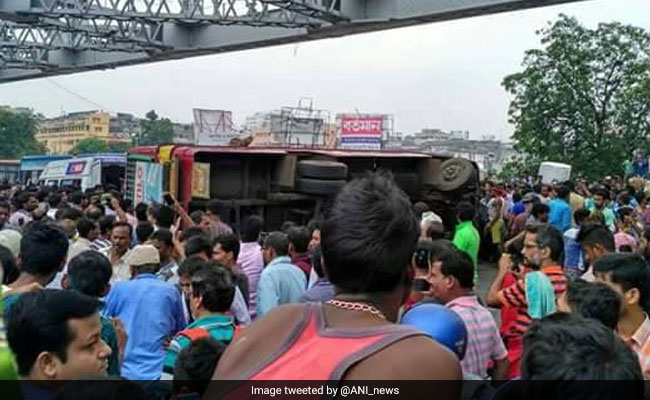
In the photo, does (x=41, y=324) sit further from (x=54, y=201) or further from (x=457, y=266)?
(x=54, y=201)

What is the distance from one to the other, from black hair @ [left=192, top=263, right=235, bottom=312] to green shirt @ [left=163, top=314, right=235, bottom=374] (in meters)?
0.06

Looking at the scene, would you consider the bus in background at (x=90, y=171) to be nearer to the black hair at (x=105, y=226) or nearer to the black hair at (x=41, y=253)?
the black hair at (x=105, y=226)

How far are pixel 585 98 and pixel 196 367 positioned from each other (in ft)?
85.3

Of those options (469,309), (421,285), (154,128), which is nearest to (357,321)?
(469,309)

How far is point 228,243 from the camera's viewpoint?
19.4 ft

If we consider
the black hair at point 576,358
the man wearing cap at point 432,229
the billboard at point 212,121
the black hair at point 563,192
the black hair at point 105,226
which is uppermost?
the billboard at point 212,121

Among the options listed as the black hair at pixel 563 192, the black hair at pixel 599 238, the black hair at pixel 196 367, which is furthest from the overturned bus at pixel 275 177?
the black hair at pixel 196 367

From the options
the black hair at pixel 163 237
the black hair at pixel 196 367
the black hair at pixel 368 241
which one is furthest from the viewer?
the black hair at pixel 163 237

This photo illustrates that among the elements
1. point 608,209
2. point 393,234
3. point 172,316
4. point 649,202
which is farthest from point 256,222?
point 649,202

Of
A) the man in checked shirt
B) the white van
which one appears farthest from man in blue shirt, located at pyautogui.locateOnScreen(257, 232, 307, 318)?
the white van

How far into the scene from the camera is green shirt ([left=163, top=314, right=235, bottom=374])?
363 centimetres

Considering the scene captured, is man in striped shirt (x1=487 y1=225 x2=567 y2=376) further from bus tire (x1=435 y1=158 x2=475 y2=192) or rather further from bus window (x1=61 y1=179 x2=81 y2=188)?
bus window (x1=61 y1=179 x2=81 y2=188)

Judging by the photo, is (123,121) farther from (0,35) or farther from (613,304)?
(613,304)

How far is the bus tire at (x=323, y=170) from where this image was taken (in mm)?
10836
